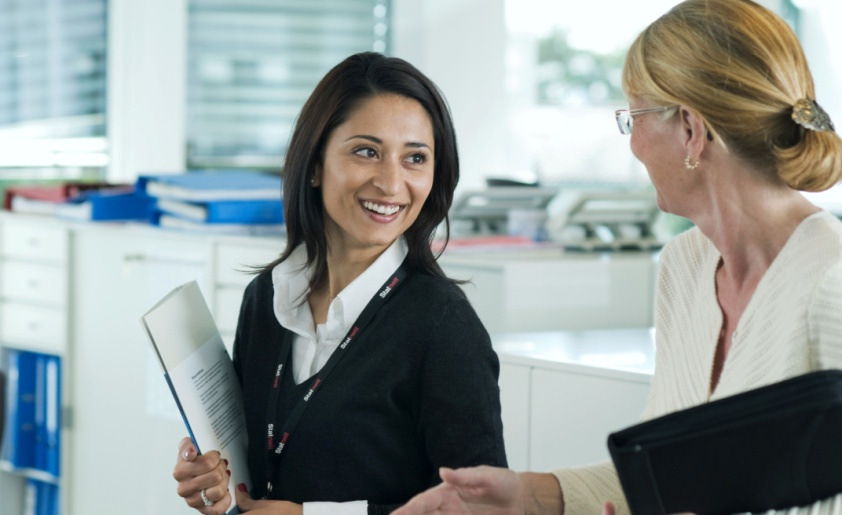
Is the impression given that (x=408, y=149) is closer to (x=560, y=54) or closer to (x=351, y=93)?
(x=351, y=93)

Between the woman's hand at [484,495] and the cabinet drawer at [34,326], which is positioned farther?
the cabinet drawer at [34,326]

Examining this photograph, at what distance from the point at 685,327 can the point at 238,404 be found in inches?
24.9

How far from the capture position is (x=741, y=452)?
1092 millimetres

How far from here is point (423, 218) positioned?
1.63 metres

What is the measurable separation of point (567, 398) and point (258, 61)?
111 inches

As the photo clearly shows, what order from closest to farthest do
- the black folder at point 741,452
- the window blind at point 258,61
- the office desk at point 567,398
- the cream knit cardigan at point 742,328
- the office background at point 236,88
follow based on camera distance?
the black folder at point 741,452 → the cream knit cardigan at point 742,328 → the office desk at point 567,398 → the office background at point 236,88 → the window blind at point 258,61

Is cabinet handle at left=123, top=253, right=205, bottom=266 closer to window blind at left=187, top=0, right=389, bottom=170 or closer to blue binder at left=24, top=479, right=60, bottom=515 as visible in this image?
blue binder at left=24, top=479, right=60, bottom=515

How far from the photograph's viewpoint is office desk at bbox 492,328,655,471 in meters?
1.97

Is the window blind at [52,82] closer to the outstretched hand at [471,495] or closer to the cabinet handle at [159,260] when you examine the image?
the cabinet handle at [159,260]

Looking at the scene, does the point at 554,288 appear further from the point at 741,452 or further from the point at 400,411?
the point at 741,452

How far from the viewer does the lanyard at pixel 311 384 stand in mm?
1507

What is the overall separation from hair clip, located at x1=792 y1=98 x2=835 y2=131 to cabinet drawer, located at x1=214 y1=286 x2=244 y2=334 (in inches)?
77.6

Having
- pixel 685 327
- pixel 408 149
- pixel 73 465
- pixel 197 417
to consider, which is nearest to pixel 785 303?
pixel 685 327

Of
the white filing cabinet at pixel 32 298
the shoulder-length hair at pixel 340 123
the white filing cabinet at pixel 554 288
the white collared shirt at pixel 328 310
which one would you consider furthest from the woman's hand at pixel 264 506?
the white filing cabinet at pixel 32 298
